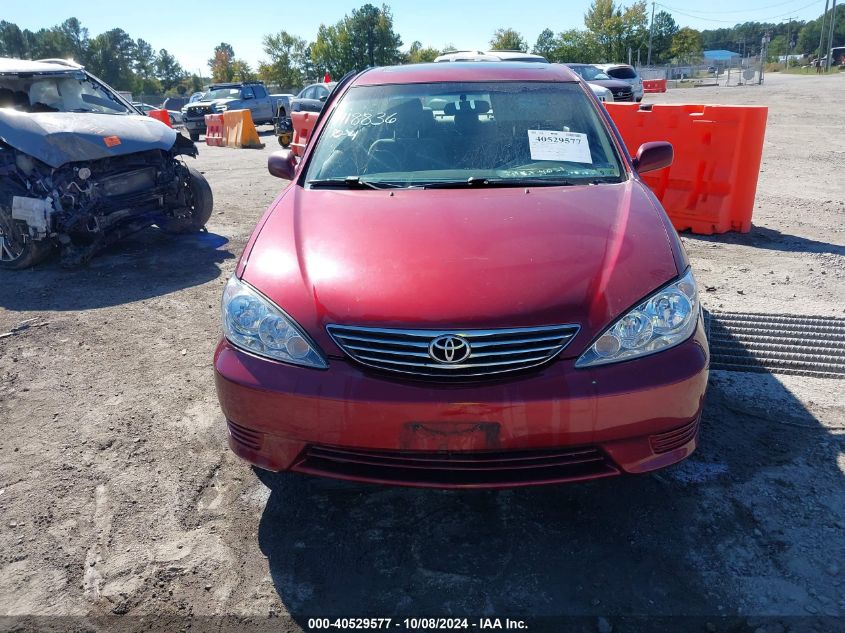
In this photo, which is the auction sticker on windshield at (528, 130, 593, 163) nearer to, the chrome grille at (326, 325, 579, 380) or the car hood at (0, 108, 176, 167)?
the chrome grille at (326, 325, 579, 380)

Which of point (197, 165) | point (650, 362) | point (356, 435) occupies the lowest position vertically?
point (197, 165)

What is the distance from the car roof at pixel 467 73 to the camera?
3682mm

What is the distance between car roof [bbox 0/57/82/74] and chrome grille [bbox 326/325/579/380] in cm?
604

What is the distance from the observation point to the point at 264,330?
2.31 meters

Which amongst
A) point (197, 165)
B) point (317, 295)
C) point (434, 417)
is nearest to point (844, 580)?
point (434, 417)

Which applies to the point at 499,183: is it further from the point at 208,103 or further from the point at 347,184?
the point at 208,103

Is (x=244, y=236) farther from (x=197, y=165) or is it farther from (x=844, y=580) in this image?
(x=197, y=165)

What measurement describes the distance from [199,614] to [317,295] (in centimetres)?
112

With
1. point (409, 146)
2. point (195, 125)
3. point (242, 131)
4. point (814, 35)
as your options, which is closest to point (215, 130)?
point (242, 131)

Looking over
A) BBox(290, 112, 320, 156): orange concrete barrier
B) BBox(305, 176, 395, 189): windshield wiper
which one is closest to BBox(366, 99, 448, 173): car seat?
BBox(305, 176, 395, 189): windshield wiper

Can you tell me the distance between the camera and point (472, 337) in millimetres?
2121

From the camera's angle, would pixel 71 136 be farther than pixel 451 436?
Yes

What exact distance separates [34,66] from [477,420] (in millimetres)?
6767

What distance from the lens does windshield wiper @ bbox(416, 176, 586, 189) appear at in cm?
303
